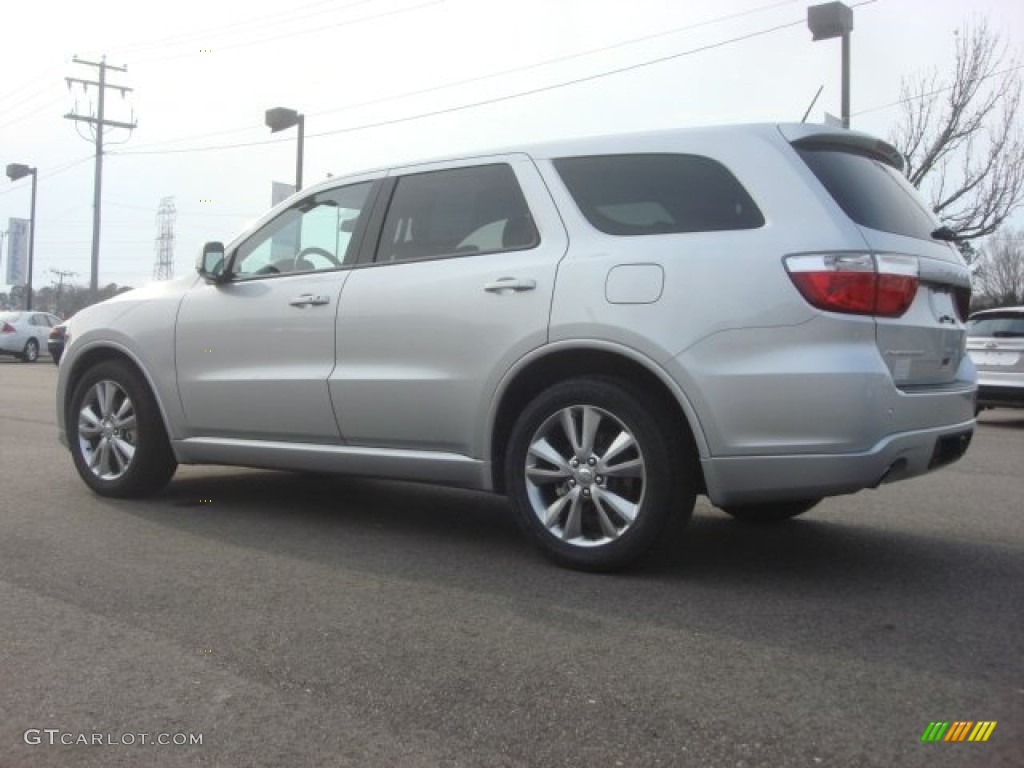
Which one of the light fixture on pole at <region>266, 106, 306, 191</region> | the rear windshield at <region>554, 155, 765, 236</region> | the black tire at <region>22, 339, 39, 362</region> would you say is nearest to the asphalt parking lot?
the rear windshield at <region>554, 155, 765, 236</region>

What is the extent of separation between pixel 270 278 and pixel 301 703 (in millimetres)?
2857

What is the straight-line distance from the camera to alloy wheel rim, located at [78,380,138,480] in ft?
18.3

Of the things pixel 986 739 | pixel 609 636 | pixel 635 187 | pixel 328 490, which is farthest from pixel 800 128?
pixel 328 490

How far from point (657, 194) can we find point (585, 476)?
4.00 feet

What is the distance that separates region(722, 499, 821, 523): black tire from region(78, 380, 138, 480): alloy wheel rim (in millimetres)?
3459

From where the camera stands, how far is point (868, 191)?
390 cm

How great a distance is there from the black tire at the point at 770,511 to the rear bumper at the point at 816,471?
1.08 m

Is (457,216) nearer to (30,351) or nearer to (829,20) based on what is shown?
(829,20)

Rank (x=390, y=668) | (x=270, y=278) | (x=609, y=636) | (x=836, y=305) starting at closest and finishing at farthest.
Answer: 1. (x=390, y=668)
2. (x=609, y=636)
3. (x=836, y=305)
4. (x=270, y=278)

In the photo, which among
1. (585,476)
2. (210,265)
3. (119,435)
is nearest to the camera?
(585,476)

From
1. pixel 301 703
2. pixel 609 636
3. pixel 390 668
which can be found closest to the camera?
pixel 301 703

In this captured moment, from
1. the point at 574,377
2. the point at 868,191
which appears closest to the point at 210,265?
the point at 574,377

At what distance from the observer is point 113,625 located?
3414mm

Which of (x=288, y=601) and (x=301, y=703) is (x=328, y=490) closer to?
(x=288, y=601)
